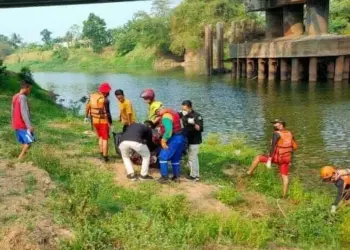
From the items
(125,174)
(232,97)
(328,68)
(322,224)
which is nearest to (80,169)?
(125,174)

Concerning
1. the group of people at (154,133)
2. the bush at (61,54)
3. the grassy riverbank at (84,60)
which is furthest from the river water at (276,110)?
the bush at (61,54)

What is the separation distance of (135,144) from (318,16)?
27.9 meters

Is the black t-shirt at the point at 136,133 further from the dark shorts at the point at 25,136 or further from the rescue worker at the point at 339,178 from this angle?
the rescue worker at the point at 339,178

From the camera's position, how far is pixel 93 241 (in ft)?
20.5

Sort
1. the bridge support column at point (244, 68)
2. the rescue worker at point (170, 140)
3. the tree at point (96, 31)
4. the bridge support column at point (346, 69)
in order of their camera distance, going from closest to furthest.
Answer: the rescue worker at point (170, 140) < the bridge support column at point (346, 69) < the bridge support column at point (244, 68) < the tree at point (96, 31)

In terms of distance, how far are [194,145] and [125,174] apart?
4.80 ft

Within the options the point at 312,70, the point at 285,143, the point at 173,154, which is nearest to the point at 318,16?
the point at 312,70

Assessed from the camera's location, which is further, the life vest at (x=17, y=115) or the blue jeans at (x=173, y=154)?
the life vest at (x=17, y=115)

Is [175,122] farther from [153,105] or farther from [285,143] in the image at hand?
[285,143]

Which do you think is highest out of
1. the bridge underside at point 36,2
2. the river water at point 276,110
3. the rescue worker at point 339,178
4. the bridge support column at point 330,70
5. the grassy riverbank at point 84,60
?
the bridge underside at point 36,2

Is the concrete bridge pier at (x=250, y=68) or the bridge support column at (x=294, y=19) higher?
the bridge support column at (x=294, y=19)

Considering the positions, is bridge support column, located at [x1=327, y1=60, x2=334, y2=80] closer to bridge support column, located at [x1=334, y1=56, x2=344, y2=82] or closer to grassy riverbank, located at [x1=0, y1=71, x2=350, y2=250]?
bridge support column, located at [x1=334, y1=56, x2=344, y2=82]

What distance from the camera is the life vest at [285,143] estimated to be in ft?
33.0

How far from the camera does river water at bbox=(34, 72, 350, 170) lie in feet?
50.1
